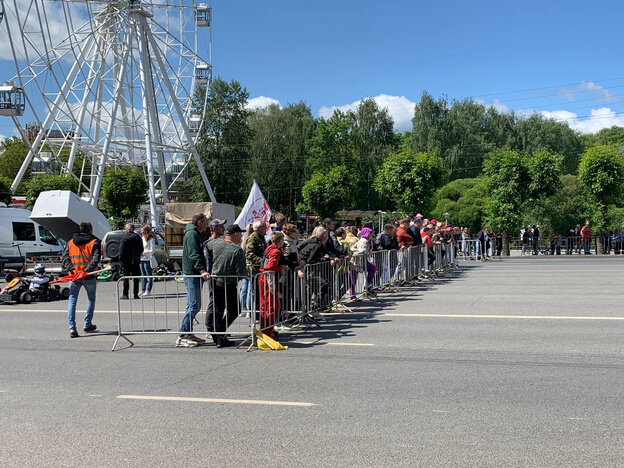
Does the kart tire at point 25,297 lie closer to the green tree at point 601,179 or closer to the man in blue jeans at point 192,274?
the man in blue jeans at point 192,274

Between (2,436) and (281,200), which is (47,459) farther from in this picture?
(281,200)

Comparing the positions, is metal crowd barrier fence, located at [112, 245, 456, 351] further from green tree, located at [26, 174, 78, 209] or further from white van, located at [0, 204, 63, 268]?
green tree, located at [26, 174, 78, 209]

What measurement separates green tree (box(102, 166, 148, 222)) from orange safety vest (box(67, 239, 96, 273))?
36.1 meters

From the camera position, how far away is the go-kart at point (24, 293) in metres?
15.4

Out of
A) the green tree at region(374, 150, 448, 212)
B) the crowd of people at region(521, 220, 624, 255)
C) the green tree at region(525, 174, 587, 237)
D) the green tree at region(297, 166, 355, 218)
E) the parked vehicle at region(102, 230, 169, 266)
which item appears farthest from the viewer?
the green tree at region(297, 166, 355, 218)

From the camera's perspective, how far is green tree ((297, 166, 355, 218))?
58781mm

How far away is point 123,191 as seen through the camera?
150ft

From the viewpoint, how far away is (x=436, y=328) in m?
10.4

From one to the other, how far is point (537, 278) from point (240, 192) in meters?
50.5

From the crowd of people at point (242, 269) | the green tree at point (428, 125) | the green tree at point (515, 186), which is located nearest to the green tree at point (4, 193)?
the green tree at point (515, 186)

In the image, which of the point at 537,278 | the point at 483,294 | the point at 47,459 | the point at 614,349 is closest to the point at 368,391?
the point at 47,459

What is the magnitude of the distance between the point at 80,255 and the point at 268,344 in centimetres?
361

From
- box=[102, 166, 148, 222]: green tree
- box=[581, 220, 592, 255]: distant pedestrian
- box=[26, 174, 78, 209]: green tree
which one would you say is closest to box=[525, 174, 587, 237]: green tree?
box=[581, 220, 592, 255]: distant pedestrian

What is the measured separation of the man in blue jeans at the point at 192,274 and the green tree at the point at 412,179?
3906 cm
